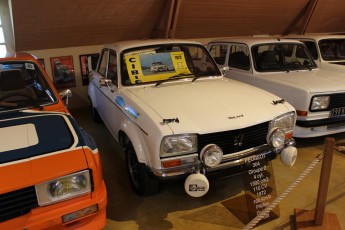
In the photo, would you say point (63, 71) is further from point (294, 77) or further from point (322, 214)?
point (322, 214)

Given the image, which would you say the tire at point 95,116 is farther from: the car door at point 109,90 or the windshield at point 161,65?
the windshield at point 161,65

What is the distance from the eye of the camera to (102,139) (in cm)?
462

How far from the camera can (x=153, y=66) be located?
3506 millimetres

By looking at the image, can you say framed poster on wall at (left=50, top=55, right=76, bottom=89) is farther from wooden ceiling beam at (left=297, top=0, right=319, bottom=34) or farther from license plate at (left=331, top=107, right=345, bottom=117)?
wooden ceiling beam at (left=297, top=0, right=319, bottom=34)

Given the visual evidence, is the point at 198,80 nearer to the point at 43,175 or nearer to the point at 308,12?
the point at 43,175

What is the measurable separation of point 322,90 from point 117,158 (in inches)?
116

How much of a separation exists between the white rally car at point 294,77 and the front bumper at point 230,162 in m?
1.13

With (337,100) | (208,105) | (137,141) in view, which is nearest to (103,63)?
(137,141)

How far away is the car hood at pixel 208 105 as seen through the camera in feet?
8.18

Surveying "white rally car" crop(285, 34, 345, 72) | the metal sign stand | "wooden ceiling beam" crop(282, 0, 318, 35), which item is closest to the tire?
the metal sign stand

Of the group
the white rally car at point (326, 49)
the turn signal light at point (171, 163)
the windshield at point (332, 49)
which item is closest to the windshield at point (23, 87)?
the turn signal light at point (171, 163)

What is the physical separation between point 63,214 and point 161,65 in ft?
7.36

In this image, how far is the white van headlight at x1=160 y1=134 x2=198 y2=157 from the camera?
237 cm

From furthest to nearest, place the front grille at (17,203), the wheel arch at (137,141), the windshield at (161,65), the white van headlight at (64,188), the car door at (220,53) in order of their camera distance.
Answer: the car door at (220,53) < the windshield at (161,65) < the wheel arch at (137,141) < the white van headlight at (64,188) < the front grille at (17,203)
